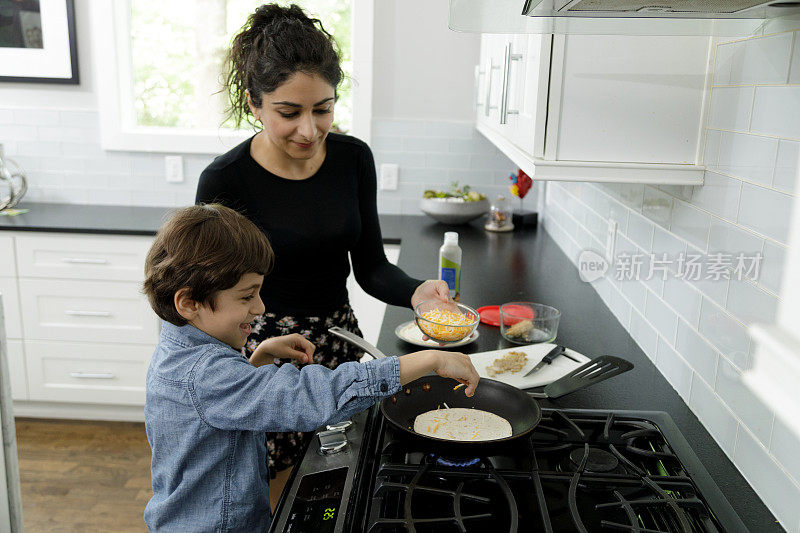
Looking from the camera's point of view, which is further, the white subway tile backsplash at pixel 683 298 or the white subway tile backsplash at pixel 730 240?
the white subway tile backsplash at pixel 683 298

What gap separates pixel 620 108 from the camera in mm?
1487

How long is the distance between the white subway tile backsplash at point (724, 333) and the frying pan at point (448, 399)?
356 mm

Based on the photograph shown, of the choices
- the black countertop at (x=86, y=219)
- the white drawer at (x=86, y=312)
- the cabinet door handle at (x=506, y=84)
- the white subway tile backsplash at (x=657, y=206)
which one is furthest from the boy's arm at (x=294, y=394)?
the white drawer at (x=86, y=312)

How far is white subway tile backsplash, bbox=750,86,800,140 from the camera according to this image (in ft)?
3.47

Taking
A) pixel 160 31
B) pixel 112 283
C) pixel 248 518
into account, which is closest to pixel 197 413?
pixel 248 518

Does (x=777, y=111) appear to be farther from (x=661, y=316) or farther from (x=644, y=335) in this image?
(x=644, y=335)

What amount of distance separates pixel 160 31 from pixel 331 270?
2584 millimetres

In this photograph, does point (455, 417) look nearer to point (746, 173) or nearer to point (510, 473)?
point (510, 473)

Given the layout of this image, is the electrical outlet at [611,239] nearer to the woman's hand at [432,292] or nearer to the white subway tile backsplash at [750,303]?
the woman's hand at [432,292]

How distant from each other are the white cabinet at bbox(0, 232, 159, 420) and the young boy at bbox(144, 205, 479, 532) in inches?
78.0

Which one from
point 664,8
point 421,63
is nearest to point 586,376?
point 664,8

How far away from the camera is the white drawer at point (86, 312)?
312 cm

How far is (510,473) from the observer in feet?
3.53

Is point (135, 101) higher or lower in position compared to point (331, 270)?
higher
